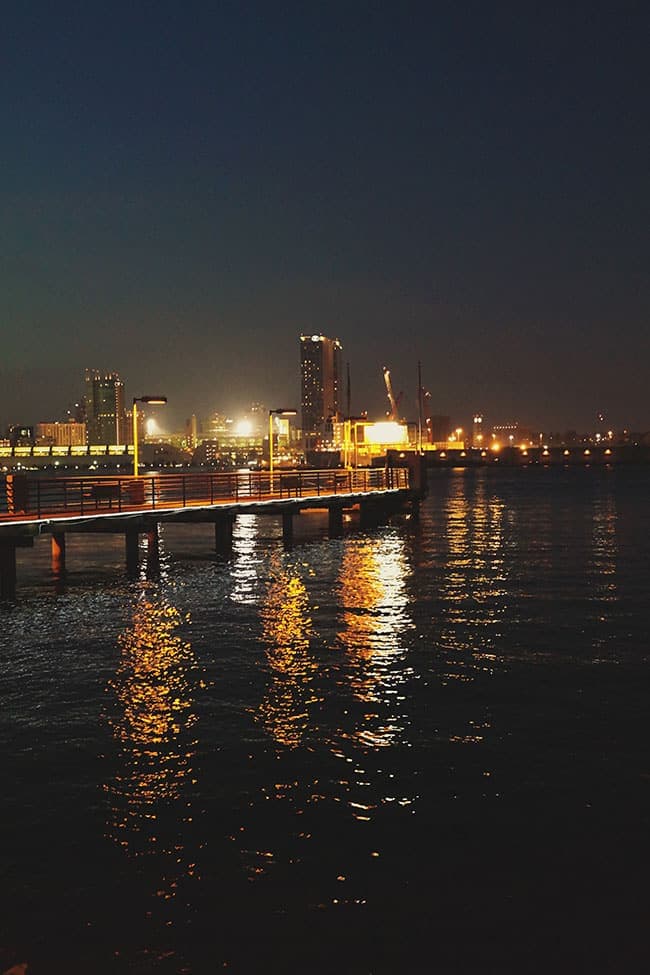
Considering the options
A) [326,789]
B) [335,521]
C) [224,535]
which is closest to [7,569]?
[224,535]

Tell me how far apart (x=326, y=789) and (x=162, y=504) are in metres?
28.9

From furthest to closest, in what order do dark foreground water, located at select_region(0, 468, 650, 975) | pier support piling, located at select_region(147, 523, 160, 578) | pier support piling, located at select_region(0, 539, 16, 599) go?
pier support piling, located at select_region(147, 523, 160, 578), pier support piling, located at select_region(0, 539, 16, 599), dark foreground water, located at select_region(0, 468, 650, 975)

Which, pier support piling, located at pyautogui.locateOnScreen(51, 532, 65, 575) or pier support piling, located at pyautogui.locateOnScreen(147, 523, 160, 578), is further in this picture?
pier support piling, located at pyautogui.locateOnScreen(147, 523, 160, 578)

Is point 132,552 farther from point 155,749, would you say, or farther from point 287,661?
point 155,749

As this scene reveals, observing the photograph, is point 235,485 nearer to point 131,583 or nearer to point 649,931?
point 131,583

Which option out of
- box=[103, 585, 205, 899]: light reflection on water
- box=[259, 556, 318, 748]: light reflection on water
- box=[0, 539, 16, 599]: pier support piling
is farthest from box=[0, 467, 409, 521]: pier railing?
box=[103, 585, 205, 899]: light reflection on water

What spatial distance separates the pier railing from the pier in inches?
1.9

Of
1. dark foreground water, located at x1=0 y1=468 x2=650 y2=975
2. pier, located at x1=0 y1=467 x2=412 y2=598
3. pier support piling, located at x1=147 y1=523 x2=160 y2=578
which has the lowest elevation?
dark foreground water, located at x1=0 y1=468 x2=650 y2=975

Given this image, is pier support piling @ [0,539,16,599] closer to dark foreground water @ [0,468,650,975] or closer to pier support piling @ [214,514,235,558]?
dark foreground water @ [0,468,650,975]

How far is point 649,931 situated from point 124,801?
23.7ft

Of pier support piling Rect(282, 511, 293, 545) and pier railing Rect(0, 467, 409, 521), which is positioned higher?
pier railing Rect(0, 467, 409, 521)

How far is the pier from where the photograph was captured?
32781 millimetres

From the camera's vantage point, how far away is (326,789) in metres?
12.7

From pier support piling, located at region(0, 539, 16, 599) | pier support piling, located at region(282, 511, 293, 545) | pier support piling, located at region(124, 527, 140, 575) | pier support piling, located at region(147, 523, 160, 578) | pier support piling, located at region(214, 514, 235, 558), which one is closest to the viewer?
pier support piling, located at region(0, 539, 16, 599)
